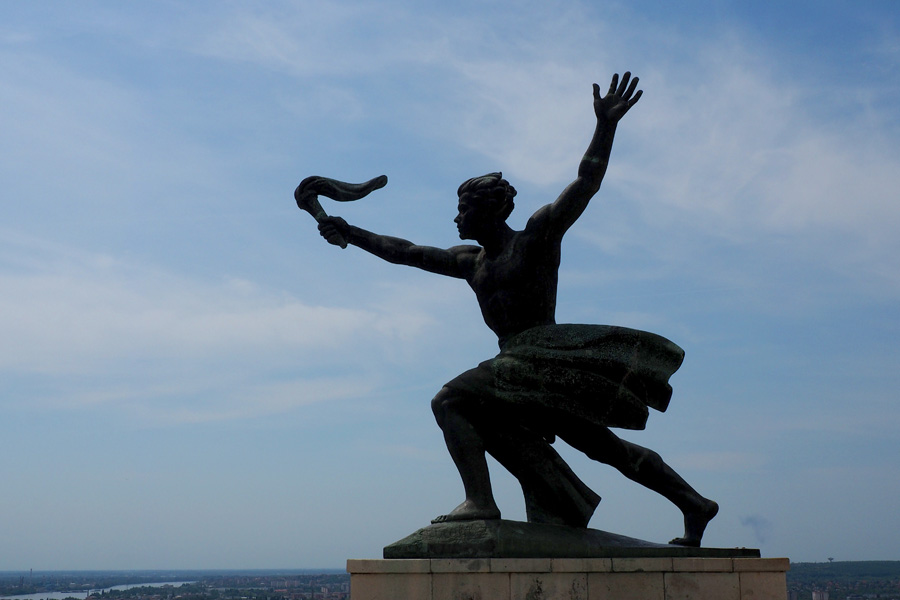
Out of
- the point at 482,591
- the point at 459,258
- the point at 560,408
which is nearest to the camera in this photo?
the point at 482,591

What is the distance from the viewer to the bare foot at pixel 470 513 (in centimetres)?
706

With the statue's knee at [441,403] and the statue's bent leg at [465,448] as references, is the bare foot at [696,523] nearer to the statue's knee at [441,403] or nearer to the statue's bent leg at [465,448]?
the statue's bent leg at [465,448]

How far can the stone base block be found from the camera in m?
6.55

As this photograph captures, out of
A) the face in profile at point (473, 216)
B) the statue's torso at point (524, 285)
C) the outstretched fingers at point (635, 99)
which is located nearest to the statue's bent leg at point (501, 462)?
the statue's torso at point (524, 285)

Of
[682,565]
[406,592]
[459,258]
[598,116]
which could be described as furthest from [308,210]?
[682,565]

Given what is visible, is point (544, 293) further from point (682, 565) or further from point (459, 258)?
point (682, 565)

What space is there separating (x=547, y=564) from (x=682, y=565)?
36.8 inches

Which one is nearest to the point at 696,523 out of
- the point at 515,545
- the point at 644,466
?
the point at 644,466

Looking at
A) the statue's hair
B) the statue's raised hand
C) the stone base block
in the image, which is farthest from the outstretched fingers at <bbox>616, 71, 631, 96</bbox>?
the stone base block

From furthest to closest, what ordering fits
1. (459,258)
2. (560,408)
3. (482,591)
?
(459,258) → (560,408) → (482,591)

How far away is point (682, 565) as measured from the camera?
21.7ft

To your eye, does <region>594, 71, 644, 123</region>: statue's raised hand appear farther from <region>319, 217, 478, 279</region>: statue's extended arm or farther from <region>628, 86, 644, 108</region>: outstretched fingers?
<region>319, 217, 478, 279</region>: statue's extended arm

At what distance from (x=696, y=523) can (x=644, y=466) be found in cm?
57

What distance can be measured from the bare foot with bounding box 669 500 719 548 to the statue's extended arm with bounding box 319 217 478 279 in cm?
270
